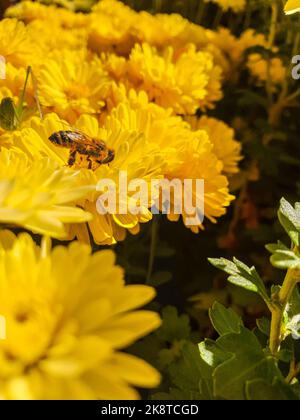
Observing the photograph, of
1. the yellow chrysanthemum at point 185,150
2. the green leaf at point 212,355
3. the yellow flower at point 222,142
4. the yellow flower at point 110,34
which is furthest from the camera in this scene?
the yellow flower at point 110,34

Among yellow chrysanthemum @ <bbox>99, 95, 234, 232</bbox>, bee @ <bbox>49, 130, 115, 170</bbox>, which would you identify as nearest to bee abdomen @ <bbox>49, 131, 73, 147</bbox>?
bee @ <bbox>49, 130, 115, 170</bbox>

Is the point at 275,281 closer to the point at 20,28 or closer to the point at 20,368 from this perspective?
the point at 20,28

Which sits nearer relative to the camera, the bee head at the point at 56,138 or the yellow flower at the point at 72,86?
the bee head at the point at 56,138

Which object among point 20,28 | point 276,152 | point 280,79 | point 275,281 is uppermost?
point 20,28

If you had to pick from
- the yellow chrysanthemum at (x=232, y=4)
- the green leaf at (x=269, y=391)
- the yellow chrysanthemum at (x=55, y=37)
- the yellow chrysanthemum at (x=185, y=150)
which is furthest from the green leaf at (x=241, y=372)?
the yellow chrysanthemum at (x=232, y=4)

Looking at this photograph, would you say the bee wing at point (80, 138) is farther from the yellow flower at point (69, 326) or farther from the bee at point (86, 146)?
the yellow flower at point (69, 326)

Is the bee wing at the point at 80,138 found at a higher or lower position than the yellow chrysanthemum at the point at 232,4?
lower
